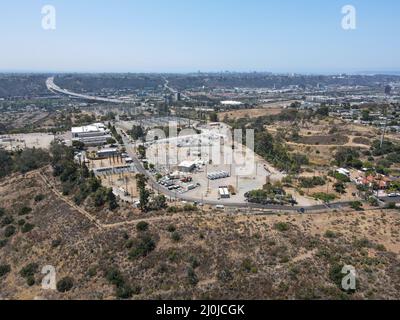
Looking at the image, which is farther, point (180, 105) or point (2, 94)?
point (2, 94)

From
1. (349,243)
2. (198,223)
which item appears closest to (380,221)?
(349,243)

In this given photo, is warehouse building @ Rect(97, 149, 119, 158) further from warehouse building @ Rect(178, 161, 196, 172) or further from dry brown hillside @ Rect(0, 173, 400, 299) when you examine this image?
dry brown hillside @ Rect(0, 173, 400, 299)
